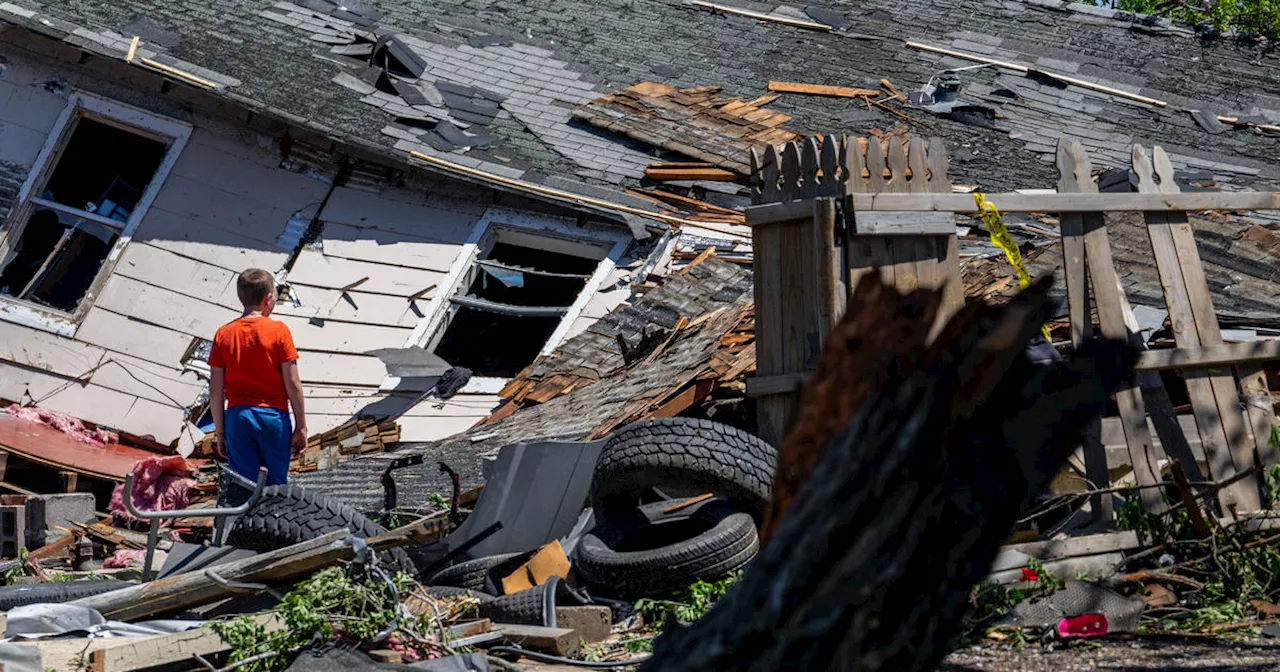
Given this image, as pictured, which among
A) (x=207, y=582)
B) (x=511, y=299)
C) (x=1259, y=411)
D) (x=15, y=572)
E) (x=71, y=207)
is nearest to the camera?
(x=207, y=582)

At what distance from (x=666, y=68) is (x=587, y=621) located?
35.0 ft

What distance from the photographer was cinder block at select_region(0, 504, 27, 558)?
349 inches

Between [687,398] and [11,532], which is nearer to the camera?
[687,398]

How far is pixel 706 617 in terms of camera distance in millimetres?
2287

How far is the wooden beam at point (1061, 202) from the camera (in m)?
6.77

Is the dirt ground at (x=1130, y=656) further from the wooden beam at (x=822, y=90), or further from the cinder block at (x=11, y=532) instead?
the wooden beam at (x=822, y=90)

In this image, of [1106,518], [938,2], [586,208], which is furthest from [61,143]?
[938,2]

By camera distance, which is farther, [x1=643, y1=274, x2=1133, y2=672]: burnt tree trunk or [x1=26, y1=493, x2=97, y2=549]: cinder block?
[x1=26, y1=493, x2=97, y2=549]: cinder block

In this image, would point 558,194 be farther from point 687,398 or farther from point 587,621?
point 587,621

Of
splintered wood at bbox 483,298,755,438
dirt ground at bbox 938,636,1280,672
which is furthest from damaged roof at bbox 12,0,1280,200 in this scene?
dirt ground at bbox 938,636,1280,672

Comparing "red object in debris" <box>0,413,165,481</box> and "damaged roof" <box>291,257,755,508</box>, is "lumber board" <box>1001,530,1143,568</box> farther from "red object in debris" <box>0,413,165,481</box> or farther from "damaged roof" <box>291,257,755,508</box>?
"red object in debris" <box>0,413,165,481</box>

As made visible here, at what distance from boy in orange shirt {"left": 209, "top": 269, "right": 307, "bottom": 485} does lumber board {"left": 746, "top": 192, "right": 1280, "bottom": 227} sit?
2.82m

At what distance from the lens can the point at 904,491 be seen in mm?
2189

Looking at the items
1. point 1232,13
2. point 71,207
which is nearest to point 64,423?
point 71,207
